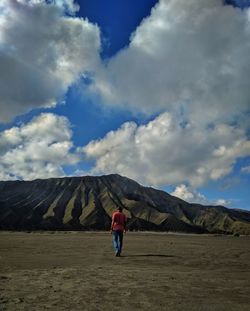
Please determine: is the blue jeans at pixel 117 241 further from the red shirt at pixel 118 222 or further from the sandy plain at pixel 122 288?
the sandy plain at pixel 122 288

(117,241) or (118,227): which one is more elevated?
(118,227)

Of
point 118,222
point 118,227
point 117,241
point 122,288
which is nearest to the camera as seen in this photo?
point 122,288

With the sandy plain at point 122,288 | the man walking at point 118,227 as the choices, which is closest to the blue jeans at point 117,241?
the man walking at point 118,227

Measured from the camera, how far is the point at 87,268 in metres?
13.1

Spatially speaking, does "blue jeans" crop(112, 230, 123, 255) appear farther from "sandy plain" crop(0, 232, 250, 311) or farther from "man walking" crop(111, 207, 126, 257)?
"sandy plain" crop(0, 232, 250, 311)

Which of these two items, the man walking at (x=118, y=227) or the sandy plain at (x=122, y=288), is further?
the man walking at (x=118, y=227)

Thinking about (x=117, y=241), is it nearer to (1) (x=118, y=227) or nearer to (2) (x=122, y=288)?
(1) (x=118, y=227)

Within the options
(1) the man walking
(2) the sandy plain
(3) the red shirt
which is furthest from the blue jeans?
(2) the sandy plain

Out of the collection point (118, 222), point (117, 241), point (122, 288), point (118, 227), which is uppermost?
point (118, 222)

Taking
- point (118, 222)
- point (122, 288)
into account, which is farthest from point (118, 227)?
point (122, 288)

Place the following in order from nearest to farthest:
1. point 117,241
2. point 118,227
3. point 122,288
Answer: point 122,288 < point 117,241 < point 118,227

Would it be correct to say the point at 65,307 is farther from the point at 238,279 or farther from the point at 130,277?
the point at 238,279

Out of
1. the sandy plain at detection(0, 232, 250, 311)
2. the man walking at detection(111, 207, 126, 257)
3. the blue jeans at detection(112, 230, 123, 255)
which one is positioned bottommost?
the sandy plain at detection(0, 232, 250, 311)

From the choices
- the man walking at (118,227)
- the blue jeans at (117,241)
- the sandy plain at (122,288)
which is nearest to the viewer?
the sandy plain at (122,288)
